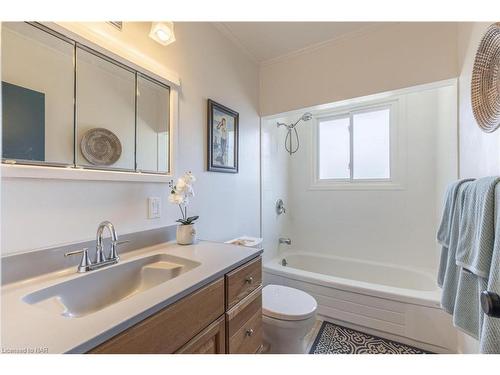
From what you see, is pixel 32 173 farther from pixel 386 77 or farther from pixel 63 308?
pixel 386 77

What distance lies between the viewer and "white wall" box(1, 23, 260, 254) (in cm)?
83

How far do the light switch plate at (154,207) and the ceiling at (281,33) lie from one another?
1436mm

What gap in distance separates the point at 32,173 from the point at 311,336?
2.12 m

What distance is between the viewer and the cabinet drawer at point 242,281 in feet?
3.14

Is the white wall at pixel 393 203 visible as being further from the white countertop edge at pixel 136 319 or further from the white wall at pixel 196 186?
the white countertop edge at pixel 136 319

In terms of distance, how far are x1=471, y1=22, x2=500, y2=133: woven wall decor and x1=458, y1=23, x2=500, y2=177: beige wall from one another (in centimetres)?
7

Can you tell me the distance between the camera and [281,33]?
6.07 ft

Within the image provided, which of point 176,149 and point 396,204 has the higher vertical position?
point 176,149

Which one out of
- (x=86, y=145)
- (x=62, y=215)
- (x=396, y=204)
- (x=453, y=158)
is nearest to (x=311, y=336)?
(x=396, y=204)

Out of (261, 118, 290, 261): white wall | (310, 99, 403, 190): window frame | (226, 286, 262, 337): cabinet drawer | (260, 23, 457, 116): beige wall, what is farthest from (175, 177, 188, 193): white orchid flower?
(310, 99, 403, 190): window frame

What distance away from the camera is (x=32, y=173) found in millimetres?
810

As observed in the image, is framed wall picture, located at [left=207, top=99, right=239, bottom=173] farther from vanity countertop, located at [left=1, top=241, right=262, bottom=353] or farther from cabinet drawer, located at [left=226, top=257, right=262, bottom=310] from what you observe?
vanity countertop, located at [left=1, top=241, right=262, bottom=353]

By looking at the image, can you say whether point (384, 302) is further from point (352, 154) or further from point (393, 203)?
point (352, 154)

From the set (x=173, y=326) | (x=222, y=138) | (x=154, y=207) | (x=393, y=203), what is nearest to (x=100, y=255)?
(x=154, y=207)
